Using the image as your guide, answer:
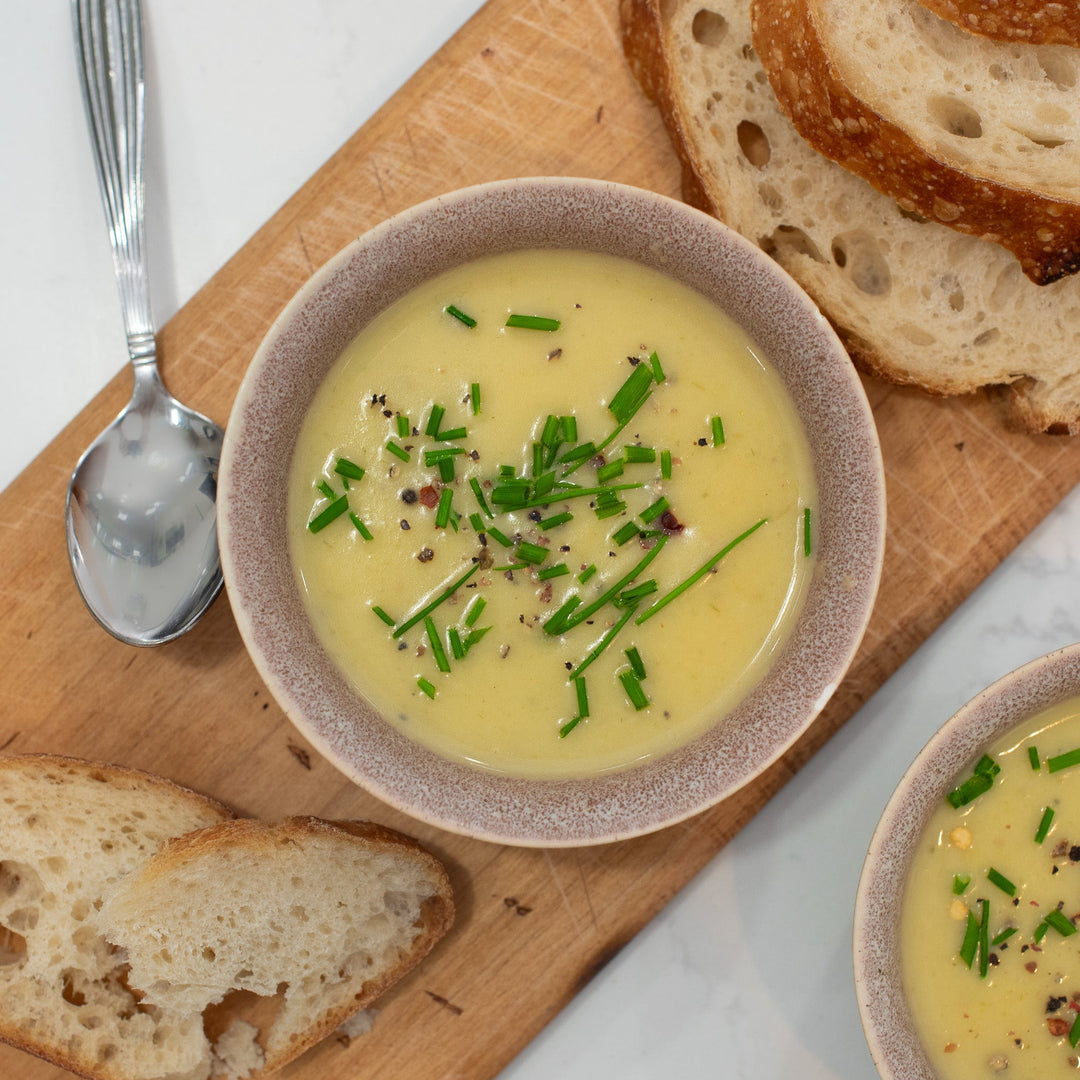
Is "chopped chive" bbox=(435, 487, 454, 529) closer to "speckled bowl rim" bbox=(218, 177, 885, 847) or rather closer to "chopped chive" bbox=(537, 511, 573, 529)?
"chopped chive" bbox=(537, 511, 573, 529)

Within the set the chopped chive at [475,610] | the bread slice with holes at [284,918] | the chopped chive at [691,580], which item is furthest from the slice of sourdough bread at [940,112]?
the bread slice with holes at [284,918]

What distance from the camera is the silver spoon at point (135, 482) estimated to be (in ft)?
6.44

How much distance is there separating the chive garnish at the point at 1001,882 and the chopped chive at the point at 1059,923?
7 centimetres

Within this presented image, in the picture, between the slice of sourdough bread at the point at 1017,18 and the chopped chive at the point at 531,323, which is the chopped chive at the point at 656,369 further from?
the slice of sourdough bread at the point at 1017,18

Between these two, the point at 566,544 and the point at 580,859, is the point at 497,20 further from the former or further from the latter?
the point at 580,859

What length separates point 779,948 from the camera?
2.11 metres

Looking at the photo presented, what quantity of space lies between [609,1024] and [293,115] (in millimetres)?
2110

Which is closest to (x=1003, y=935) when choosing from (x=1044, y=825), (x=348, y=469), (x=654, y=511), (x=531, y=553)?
(x=1044, y=825)

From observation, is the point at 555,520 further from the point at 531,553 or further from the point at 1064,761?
the point at 1064,761

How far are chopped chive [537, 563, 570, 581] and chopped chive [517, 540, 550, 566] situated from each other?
0.02 meters

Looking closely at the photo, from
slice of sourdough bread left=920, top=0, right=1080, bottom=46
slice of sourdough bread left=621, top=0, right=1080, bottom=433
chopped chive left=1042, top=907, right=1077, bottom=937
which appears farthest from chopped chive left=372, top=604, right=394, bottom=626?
slice of sourdough bread left=920, top=0, right=1080, bottom=46

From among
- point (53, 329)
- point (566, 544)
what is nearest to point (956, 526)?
point (566, 544)

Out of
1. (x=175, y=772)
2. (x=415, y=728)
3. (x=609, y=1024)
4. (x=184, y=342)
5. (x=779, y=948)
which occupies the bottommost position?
(x=609, y=1024)

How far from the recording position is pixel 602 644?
5.76ft
